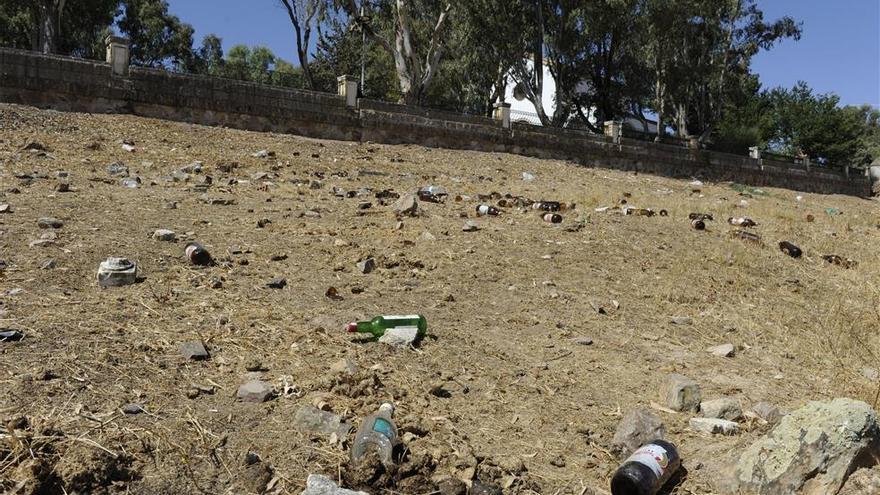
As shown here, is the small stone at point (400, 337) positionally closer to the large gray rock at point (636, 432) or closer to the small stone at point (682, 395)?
the large gray rock at point (636, 432)

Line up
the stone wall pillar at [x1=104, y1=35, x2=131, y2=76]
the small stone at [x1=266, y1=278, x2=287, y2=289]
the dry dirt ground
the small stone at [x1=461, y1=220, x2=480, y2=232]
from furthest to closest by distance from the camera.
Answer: the stone wall pillar at [x1=104, y1=35, x2=131, y2=76]
the small stone at [x1=461, y1=220, x2=480, y2=232]
the small stone at [x1=266, y1=278, x2=287, y2=289]
the dry dirt ground

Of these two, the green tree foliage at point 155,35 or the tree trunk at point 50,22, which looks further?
the green tree foliage at point 155,35

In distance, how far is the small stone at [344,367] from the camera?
3129 millimetres

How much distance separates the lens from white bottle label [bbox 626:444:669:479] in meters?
2.59

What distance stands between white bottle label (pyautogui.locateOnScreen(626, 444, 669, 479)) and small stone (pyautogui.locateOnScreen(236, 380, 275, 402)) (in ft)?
4.86

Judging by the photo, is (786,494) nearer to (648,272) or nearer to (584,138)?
(648,272)

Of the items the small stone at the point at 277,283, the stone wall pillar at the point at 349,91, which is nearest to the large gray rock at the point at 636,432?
the small stone at the point at 277,283

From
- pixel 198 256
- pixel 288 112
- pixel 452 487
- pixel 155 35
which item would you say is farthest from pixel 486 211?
pixel 155 35

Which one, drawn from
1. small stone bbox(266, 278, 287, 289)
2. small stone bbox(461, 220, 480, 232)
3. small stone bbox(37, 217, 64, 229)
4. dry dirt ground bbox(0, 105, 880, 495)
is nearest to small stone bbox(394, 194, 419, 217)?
dry dirt ground bbox(0, 105, 880, 495)

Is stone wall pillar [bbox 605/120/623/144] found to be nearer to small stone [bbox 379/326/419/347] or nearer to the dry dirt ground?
Answer: the dry dirt ground

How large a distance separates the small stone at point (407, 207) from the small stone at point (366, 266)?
1.69 metres

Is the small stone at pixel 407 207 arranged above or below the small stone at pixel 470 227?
above

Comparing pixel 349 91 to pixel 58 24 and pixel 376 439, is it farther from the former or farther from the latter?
pixel 58 24

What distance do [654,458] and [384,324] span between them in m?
1.61
